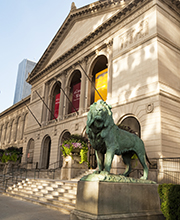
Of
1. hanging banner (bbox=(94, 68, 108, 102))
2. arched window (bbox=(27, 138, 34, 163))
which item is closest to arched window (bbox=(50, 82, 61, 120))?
arched window (bbox=(27, 138, 34, 163))

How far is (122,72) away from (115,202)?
14.5m

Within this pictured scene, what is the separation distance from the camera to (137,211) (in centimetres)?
564

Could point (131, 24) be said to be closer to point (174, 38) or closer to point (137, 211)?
point (174, 38)

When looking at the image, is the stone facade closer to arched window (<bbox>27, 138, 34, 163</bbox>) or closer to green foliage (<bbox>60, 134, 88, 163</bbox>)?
arched window (<bbox>27, 138, 34, 163</bbox>)

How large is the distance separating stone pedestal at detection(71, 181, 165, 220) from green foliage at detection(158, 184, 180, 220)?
24cm

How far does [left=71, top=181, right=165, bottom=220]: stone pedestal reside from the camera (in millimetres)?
5105

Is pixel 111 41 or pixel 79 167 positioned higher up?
pixel 111 41

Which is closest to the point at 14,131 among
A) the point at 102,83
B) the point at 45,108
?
the point at 45,108

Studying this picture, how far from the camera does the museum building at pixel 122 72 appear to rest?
15.2 metres

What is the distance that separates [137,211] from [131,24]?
16.9 meters

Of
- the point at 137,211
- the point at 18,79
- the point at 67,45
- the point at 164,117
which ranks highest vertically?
the point at 18,79

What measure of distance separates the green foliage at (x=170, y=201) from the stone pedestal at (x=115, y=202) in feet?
0.79

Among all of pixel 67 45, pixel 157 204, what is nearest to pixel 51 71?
pixel 67 45

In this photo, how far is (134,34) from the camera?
60.5 feet
